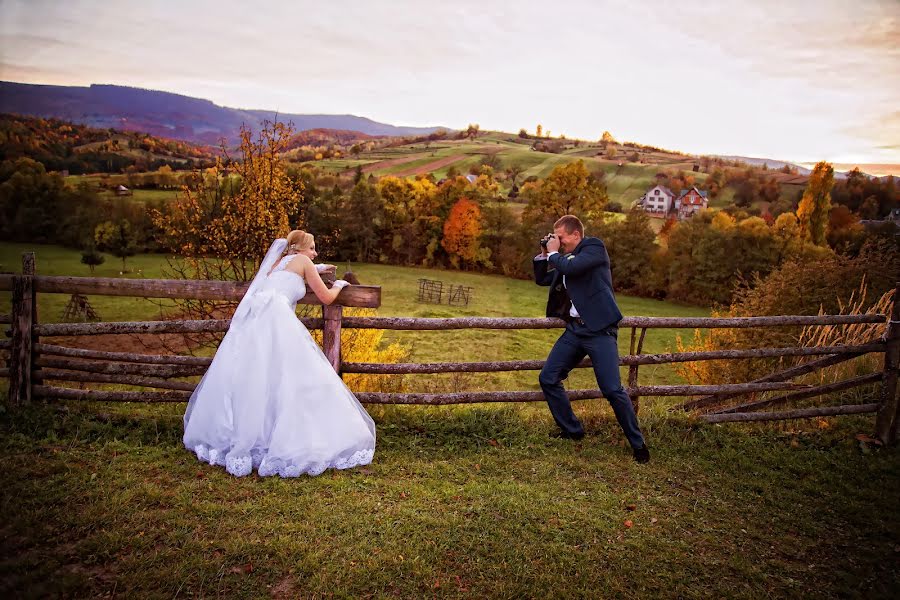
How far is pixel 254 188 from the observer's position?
386 inches

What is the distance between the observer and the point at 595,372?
4863 millimetres

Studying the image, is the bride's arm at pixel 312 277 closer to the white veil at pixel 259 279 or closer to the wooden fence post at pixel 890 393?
the white veil at pixel 259 279

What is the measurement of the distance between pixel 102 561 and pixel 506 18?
17846 mm

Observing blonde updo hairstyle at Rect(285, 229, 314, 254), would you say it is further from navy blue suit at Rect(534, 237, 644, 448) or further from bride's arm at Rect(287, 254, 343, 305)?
navy blue suit at Rect(534, 237, 644, 448)

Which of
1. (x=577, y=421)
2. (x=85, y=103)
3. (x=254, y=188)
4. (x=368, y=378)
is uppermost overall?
(x=85, y=103)

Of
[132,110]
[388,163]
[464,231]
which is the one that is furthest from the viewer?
[388,163]

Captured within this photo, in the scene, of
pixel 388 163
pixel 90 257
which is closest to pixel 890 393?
pixel 90 257

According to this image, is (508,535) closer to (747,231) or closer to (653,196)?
(747,231)

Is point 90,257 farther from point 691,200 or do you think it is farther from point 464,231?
point 691,200

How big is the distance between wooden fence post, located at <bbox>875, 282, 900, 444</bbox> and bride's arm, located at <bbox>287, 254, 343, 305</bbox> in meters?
6.76

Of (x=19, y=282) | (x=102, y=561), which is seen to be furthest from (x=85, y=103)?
(x=102, y=561)

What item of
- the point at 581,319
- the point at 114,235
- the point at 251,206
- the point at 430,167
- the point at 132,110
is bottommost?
the point at 114,235

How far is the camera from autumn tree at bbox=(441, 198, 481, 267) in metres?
47.7

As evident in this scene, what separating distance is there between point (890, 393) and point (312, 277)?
711 cm
